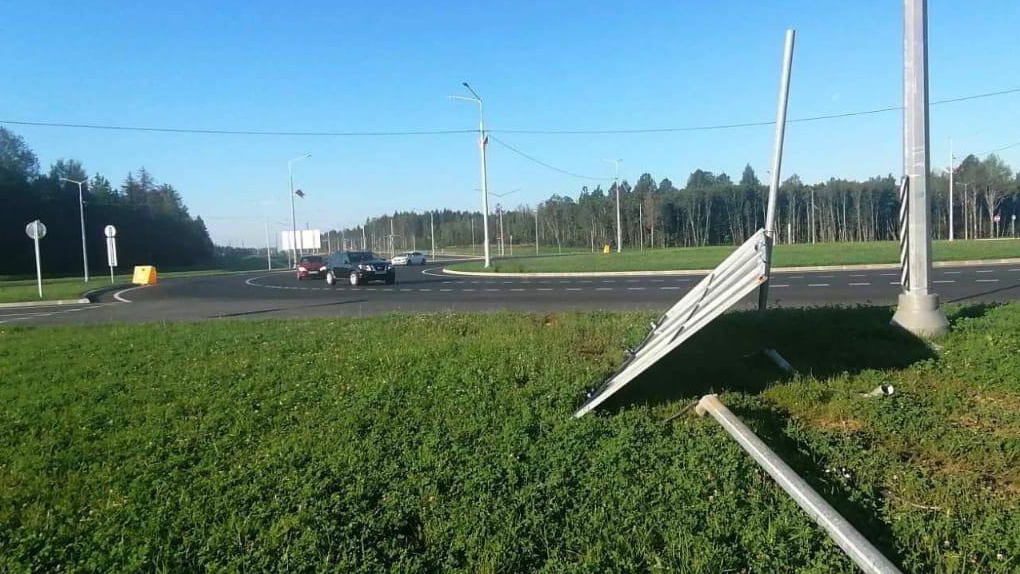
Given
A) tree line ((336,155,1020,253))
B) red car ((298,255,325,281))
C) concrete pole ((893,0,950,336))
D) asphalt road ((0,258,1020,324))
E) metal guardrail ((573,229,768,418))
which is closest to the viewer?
metal guardrail ((573,229,768,418))

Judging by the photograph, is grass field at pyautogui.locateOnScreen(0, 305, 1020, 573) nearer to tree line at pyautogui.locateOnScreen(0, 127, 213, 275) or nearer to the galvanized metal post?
the galvanized metal post

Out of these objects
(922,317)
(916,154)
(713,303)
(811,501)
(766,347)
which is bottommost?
(811,501)

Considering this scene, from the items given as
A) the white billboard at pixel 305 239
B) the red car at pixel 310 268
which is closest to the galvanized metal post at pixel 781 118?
the red car at pixel 310 268

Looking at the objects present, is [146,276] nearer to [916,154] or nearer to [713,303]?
[916,154]

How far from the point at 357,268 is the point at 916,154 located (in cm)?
2554

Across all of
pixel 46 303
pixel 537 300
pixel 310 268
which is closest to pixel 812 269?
pixel 537 300

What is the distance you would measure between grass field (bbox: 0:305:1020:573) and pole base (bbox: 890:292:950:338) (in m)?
0.21

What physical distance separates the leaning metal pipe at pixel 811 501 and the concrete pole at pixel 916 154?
4.13 m

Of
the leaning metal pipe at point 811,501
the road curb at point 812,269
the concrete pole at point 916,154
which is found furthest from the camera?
the road curb at point 812,269

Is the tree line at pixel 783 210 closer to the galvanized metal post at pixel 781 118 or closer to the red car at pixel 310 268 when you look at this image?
the red car at pixel 310 268

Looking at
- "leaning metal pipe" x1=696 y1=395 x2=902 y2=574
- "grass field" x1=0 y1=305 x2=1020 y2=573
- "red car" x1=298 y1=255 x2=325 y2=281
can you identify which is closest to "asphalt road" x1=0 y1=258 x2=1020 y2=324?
"grass field" x1=0 y1=305 x2=1020 y2=573

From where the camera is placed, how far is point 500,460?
14.3ft

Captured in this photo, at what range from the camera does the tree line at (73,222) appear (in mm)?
64688

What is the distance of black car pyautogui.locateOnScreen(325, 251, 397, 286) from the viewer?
30.5 meters
